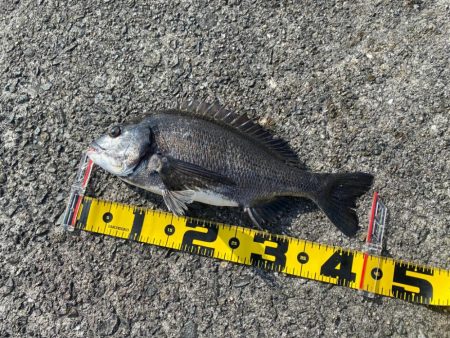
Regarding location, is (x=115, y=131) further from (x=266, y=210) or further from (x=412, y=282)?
(x=412, y=282)

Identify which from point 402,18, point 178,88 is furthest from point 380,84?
point 178,88

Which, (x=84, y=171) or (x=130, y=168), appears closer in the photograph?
(x=130, y=168)

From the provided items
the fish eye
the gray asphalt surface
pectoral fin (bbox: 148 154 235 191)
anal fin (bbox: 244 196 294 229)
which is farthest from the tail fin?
the fish eye

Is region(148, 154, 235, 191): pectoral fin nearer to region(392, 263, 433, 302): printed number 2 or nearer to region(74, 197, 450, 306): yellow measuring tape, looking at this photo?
region(74, 197, 450, 306): yellow measuring tape

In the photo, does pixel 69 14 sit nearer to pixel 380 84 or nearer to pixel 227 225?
pixel 227 225

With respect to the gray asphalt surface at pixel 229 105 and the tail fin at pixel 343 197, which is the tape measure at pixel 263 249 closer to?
the gray asphalt surface at pixel 229 105

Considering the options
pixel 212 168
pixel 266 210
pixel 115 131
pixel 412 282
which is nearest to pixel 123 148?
pixel 115 131

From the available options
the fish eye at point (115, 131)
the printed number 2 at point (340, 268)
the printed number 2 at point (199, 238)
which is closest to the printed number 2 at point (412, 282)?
the printed number 2 at point (340, 268)
